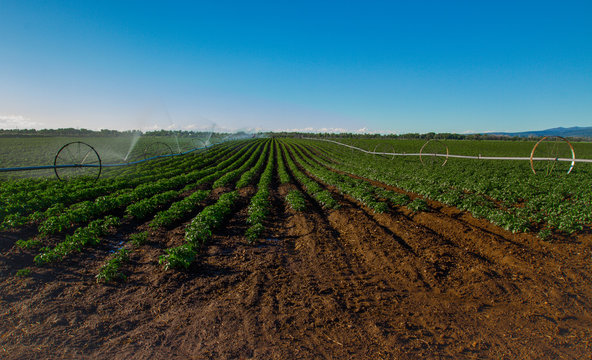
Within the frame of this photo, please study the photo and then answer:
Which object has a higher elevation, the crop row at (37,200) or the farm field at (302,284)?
the crop row at (37,200)

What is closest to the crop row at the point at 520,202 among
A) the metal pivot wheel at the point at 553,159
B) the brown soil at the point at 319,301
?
the brown soil at the point at 319,301

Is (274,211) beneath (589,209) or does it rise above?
beneath

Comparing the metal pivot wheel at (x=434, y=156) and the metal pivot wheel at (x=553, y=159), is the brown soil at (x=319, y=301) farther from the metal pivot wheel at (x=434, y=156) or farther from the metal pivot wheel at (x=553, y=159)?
the metal pivot wheel at (x=434, y=156)

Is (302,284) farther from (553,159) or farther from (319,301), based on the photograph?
(553,159)

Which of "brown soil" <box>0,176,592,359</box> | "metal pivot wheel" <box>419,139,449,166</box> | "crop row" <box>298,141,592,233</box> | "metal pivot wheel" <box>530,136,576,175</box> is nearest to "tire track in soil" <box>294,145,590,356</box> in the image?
"brown soil" <box>0,176,592,359</box>

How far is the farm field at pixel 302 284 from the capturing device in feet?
12.6

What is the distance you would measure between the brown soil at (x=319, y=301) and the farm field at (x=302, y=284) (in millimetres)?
28

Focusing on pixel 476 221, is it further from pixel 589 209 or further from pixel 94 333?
pixel 94 333

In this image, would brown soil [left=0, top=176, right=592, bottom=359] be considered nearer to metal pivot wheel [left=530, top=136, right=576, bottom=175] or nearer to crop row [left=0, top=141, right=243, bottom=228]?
crop row [left=0, top=141, right=243, bottom=228]

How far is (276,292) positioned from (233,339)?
4.71ft

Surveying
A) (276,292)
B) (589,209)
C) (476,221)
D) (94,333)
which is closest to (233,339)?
(276,292)

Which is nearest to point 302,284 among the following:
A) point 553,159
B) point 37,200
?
point 37,200

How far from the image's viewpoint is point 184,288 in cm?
532

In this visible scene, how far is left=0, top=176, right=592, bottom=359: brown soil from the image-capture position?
3.77 metres
